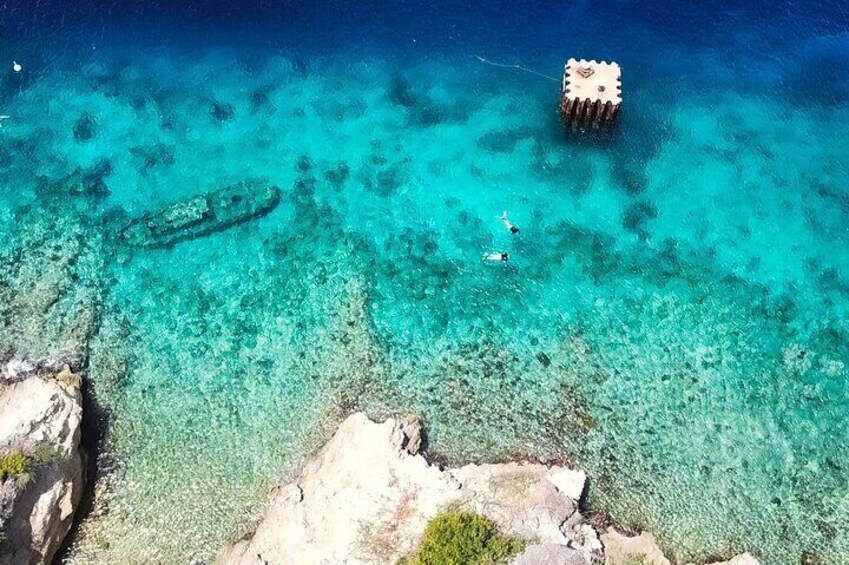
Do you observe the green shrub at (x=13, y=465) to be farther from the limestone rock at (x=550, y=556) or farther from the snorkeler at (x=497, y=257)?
the snorkeler at (x=497, y=257)

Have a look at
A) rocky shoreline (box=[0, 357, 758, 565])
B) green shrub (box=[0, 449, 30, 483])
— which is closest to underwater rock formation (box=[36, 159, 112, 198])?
rocky shoreline (box=[0, 357, 758, 565])

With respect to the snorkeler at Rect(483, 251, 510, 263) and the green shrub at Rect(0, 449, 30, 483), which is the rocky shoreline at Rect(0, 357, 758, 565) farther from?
the snorkeler at Rect(483, 251, 510, 263)

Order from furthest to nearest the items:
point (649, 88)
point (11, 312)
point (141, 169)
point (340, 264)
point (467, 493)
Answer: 1. point (649, 88)
2. point (141, 169)
3. point (340, 264)
4. point (11, 312)
5. point (467, 493)

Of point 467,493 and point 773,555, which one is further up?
point 467,493

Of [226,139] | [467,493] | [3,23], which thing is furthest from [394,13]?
[467,493]

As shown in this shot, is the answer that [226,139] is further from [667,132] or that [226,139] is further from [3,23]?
[667,132]

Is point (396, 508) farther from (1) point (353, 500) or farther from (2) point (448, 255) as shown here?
(2) point (448, 255)
